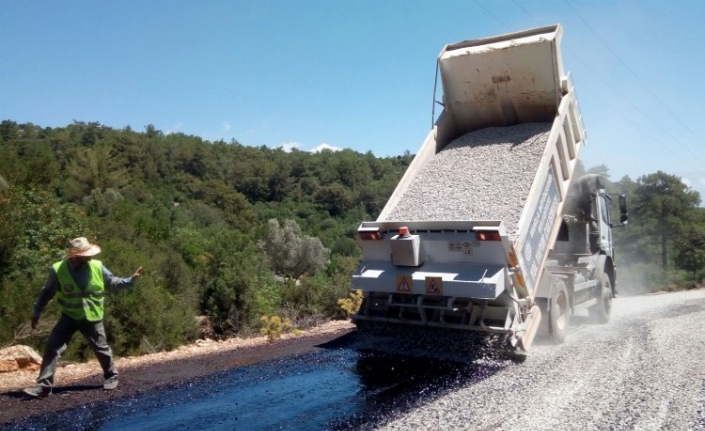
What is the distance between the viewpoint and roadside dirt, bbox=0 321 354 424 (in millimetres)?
5113

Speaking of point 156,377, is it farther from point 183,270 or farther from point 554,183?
point 183,270

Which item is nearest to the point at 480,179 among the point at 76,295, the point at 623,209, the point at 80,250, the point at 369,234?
the point at 369,234

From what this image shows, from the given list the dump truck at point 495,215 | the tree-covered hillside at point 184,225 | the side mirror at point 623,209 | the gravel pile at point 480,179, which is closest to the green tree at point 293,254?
the tree-covered hillside at point 184,225

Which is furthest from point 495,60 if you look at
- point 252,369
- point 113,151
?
point 113,151

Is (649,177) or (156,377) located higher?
(649,177)

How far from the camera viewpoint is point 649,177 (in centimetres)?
3222

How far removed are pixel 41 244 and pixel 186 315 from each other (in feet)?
11.9

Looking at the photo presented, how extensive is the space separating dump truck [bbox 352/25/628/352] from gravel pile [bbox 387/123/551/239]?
0.05ft

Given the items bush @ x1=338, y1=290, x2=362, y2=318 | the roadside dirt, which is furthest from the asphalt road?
bush @ x1=338, y1=290, x2=362, y2=318

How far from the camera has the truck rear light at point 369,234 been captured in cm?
690

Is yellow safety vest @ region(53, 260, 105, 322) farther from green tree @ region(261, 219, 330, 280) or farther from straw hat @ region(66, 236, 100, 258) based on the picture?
green tree @ region(261, 219, 330, 280)

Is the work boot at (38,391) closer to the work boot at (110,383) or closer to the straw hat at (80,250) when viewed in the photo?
the work boot at (110,383)

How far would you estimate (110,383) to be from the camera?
5559 millimetres

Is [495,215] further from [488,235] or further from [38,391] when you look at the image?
[38,391]
